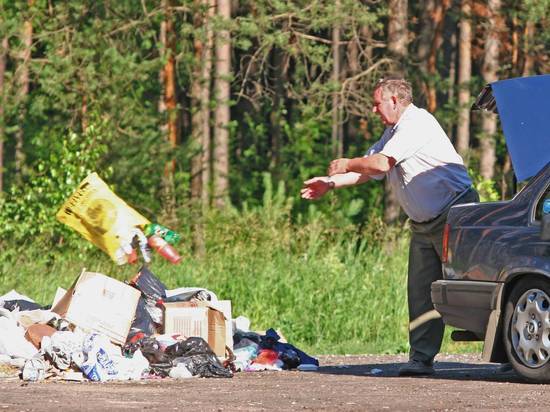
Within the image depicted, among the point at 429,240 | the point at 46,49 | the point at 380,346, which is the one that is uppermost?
the point at 46,49

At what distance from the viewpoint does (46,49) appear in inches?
1184

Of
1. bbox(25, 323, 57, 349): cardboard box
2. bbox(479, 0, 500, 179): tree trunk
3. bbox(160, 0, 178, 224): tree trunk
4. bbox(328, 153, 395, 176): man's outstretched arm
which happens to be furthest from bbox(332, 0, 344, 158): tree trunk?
bbox(25, 323, 57, 349): cardboard box

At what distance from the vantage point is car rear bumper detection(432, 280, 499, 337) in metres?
10.6

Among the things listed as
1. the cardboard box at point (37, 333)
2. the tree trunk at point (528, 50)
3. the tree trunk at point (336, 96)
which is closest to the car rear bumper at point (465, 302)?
the cardboard box at point (37, 333)

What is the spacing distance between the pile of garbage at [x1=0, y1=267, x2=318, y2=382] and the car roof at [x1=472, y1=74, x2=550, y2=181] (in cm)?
269

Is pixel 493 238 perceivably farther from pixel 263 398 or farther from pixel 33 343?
pixel 33 343

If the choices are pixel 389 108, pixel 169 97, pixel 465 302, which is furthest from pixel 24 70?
pixel 465 302

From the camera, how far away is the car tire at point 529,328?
10031 millimetres

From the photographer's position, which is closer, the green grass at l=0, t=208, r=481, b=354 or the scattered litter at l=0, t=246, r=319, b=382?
the scattered litter at l=0, t=246, r=319, b=382

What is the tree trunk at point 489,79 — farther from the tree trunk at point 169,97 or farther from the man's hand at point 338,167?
the man's hand at point 338,167

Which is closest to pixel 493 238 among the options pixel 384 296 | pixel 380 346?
pixel 380 346

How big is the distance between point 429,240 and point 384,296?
22.0ft

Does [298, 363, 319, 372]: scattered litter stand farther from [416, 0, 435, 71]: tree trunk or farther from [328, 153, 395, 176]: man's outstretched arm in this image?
[416, 0, 435, 71]: tree trunk

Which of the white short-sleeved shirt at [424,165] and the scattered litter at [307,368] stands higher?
Result: the white short-sleeved shirt at [424,165]
